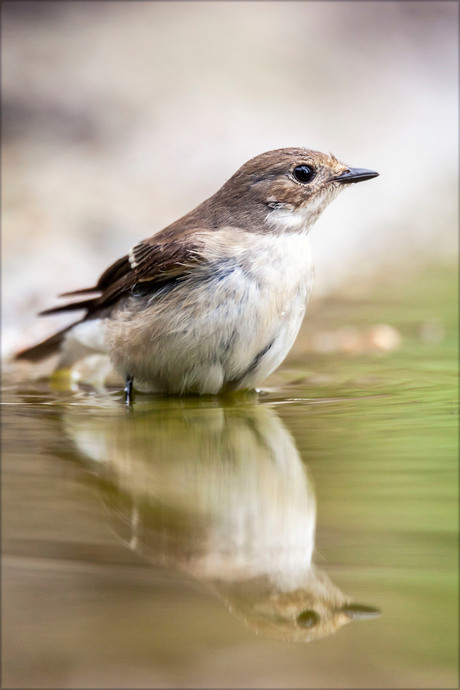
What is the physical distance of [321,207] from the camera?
498 centimetres

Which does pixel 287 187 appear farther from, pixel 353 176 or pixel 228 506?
pixel 228 506

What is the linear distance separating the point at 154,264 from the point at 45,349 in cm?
135

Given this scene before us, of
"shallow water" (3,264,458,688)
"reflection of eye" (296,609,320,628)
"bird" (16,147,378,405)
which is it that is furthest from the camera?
"bird" (16,147,378,405)

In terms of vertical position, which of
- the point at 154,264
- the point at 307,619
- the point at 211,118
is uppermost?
the point at 211,118

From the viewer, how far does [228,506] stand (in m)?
2.75

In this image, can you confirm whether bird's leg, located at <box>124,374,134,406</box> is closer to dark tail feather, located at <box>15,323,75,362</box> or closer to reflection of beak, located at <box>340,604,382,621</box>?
dark tail feather, located at <box>15,323,75,362</box>

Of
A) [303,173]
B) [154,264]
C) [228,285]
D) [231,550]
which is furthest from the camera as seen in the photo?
[303,173]

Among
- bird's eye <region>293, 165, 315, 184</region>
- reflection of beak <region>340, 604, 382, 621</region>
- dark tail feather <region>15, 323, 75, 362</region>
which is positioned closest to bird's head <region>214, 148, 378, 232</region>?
bird's eye <region>293, 165, 315, 184</region>

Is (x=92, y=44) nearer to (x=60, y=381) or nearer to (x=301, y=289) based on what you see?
(x=60, y=381)

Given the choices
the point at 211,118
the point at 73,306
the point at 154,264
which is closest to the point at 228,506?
the point at 154,264

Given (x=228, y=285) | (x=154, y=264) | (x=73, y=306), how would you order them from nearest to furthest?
1. (x=228, y=285)
2. (x=154, y=264)
3. (x=73, y=306)

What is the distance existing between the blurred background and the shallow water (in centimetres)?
443

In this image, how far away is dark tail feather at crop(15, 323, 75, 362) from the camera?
5770mm

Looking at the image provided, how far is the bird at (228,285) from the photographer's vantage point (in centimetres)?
446
